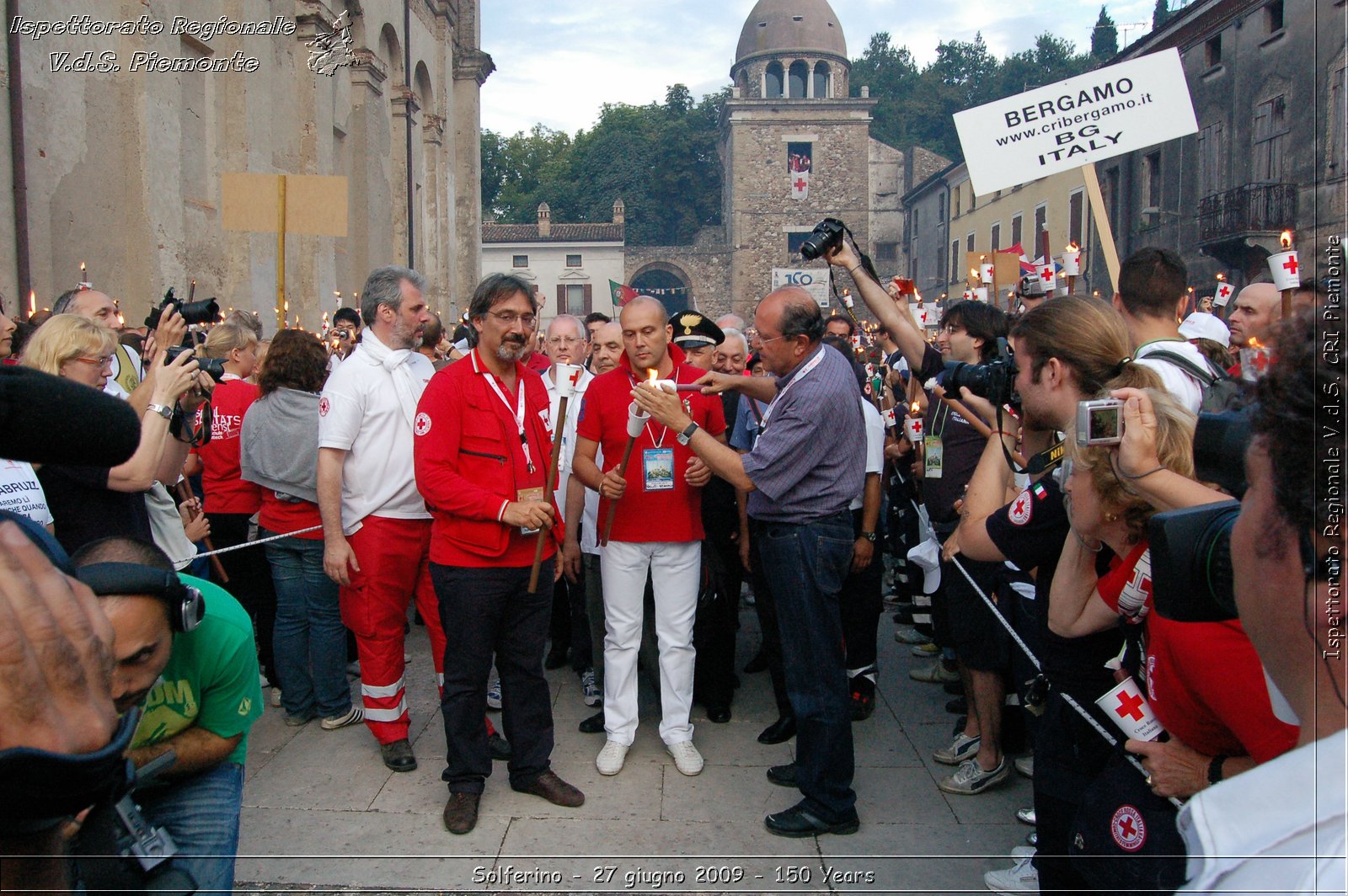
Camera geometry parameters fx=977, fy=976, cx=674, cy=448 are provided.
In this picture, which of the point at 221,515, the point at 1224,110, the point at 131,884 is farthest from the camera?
the point at 1224,110

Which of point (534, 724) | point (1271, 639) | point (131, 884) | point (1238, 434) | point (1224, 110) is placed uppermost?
point (1224, 110)

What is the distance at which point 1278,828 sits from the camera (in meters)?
1.02

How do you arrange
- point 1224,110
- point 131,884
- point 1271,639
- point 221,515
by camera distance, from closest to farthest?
point 1271,639, point 131,884, point 221,515, point 1224,110

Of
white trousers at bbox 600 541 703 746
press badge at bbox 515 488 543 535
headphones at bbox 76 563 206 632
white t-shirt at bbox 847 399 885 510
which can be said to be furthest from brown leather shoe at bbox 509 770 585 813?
headphones at bbox 76 563 206 632

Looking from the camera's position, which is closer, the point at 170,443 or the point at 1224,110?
the point at 170,443

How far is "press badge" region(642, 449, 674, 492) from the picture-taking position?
4.75 m

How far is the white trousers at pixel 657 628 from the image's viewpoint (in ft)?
15.9

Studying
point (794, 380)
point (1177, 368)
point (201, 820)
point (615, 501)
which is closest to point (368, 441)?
point (615, 501)

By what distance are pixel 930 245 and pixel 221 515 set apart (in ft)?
174

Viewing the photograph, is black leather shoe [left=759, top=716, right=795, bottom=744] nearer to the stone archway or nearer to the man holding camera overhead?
the man holding camera overhead

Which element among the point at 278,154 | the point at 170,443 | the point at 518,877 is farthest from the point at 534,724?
the point at 278,154

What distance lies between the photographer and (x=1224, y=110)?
23.7 m

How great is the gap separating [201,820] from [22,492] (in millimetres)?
1352

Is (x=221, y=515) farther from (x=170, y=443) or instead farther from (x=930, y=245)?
(x=930, y=245)
